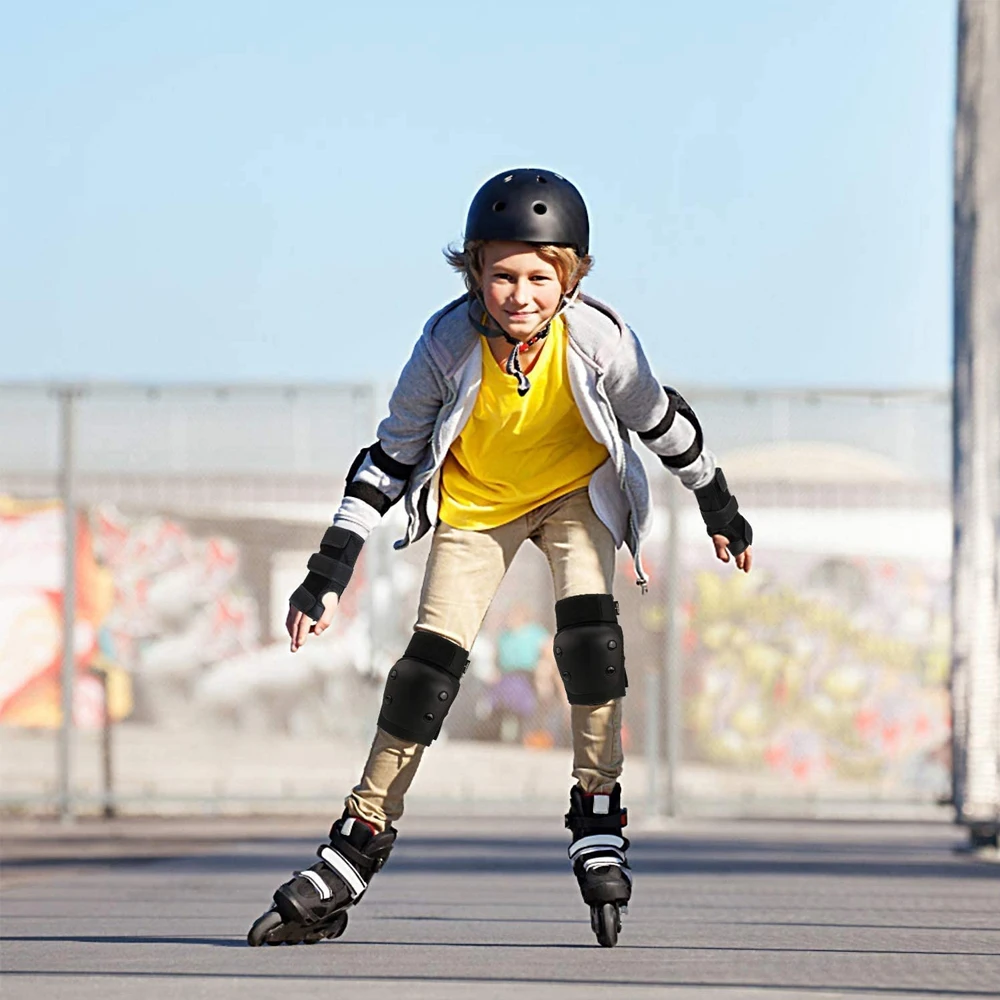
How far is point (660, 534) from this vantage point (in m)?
12.3

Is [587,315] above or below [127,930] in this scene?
above

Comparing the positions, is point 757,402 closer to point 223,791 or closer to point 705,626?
point 705,626

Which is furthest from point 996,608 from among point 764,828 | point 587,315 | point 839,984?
point 839,984

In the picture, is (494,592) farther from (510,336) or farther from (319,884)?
(319,884)

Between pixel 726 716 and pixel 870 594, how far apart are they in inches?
40.6

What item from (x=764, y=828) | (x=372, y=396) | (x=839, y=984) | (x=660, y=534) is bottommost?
(x=764, y=828)

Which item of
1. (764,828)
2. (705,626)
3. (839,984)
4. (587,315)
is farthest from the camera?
(705,626)

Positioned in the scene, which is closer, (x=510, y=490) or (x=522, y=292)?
(x=522, y=292)

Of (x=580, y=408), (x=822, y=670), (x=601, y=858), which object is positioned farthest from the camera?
(x=822, y=670)

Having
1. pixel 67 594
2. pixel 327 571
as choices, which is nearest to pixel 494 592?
pixel 327 571

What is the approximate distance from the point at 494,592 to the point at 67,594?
759cm

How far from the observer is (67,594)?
40.3ft

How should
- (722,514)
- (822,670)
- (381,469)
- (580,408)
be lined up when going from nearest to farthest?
(580,408), (381,469), (722,514), (822,670)

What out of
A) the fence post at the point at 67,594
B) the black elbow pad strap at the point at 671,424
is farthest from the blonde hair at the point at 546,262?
the fence post at the point at 67,594
